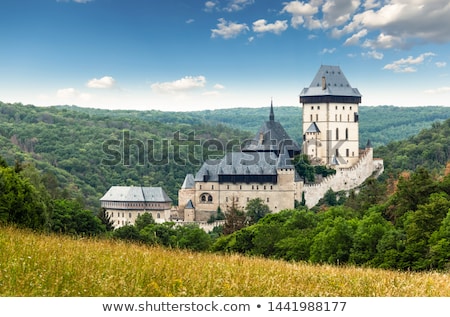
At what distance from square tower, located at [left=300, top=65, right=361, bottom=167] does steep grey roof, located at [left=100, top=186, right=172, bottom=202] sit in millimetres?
12403

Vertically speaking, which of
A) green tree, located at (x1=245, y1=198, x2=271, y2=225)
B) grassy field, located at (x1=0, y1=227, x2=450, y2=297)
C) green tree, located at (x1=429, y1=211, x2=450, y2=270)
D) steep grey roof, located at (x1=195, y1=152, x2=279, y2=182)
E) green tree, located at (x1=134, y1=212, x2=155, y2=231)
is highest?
grassy field, located at (x1=0, y1=227, x2=450, y2=297)

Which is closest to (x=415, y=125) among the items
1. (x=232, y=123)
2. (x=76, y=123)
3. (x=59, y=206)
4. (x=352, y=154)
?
(x=232, y=123)

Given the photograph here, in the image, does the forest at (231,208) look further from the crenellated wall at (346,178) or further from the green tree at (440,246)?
the crenellated wall at (346,178)

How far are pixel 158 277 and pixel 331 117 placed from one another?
6977 cm

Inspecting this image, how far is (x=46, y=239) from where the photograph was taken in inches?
428

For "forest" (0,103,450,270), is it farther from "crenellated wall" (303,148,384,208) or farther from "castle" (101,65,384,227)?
"castle" (101,65,384,227)

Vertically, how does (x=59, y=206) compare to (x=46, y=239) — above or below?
below

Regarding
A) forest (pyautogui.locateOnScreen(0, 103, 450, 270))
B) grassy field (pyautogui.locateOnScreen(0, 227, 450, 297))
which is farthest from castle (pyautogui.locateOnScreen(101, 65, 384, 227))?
grassy field (pyautogui.locateOnScreen(0, 227, 450, 297))

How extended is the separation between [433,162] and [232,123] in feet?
237

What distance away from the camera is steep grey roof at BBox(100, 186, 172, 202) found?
243 ft

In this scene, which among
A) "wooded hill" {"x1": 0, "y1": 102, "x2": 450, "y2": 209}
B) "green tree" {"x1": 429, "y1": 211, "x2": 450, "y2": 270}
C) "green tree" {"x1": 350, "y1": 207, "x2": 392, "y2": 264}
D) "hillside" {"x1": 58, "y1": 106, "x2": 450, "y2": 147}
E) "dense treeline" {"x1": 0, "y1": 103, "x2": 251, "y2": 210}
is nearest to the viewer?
"green tree" {"x1": 429, "y1": 211, "x2": 450, "y2": 270}

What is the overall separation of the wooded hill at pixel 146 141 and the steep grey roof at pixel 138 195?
482 centimetres

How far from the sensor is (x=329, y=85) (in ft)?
257

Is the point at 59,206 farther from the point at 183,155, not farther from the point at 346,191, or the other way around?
the point at 183,155
